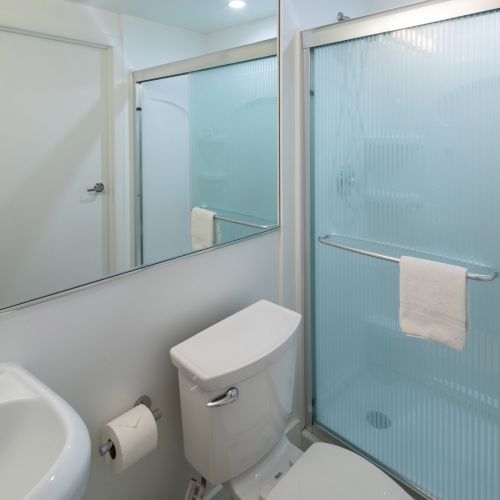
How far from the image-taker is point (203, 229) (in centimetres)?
143

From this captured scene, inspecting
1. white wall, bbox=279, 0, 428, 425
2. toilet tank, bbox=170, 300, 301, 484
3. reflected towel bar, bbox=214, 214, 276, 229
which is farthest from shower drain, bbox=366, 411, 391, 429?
reflected towel bar, bbox=214, 214, 276, 229

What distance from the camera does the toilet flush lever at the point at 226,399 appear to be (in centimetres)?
111

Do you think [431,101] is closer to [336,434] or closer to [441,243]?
[441,243]

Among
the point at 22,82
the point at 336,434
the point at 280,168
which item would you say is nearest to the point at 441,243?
the point at 280,168

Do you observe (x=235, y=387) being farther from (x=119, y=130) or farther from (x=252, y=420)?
(x=119, y=130)

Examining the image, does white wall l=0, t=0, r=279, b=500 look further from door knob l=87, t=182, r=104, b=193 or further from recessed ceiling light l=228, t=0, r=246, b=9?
recessed ceiling light l=228, t=0, r=246, b=9

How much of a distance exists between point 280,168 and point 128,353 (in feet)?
3.12

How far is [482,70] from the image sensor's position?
122cm

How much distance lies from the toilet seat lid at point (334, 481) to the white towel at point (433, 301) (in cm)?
49

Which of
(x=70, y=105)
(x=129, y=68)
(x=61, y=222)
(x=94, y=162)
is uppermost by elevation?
(x=129, y=68)

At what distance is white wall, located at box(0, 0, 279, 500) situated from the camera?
0.97 m

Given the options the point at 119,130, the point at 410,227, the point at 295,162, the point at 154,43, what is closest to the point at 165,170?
the point at 119,130

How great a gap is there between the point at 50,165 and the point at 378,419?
1.57 metres

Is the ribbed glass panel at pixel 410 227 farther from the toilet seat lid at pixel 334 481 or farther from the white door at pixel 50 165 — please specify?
the white door at pixel 50 165
